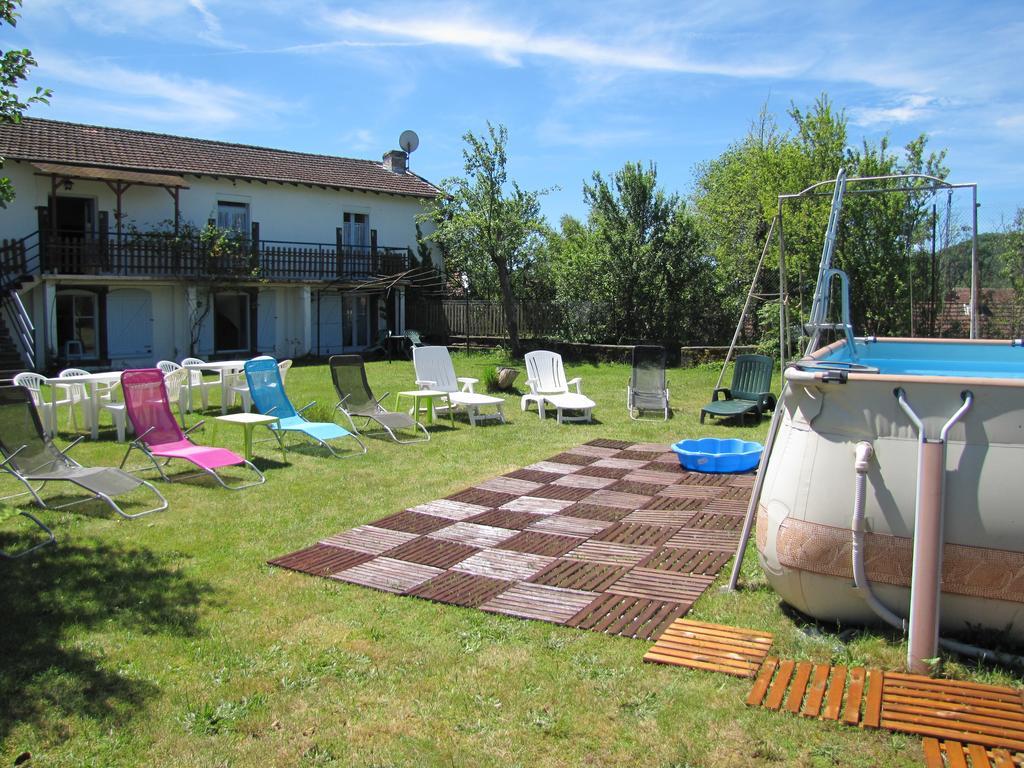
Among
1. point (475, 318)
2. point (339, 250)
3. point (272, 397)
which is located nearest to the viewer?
point (272, 397)

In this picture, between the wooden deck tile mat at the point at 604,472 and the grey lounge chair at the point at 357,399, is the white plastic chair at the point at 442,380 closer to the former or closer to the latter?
the grey lounge chair at the point at 357,399

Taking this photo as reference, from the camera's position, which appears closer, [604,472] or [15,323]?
[604,472]

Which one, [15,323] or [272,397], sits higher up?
[15,323]

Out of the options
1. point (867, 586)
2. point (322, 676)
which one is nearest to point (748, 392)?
point (867, 586)

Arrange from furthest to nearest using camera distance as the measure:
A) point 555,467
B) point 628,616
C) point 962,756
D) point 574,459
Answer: point 574,459 → point 555,467 → point 628,616 → point 962,756

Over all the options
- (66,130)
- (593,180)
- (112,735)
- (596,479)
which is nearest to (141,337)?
(66,130)

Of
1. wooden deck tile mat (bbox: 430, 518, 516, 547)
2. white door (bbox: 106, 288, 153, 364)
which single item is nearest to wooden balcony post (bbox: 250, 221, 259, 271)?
white door (bbox: 106, 288, 153, 364)

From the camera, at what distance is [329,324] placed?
25016 mm

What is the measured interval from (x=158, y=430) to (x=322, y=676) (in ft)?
16.7

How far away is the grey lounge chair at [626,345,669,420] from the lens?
1266 cm

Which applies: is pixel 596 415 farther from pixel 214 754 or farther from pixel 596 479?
pixel 214 754

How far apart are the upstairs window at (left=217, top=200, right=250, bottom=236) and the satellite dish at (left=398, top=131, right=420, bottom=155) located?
7740mm

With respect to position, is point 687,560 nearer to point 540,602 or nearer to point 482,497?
point 540,602

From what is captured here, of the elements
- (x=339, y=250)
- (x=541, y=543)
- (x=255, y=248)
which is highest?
(x=339, y=250)
